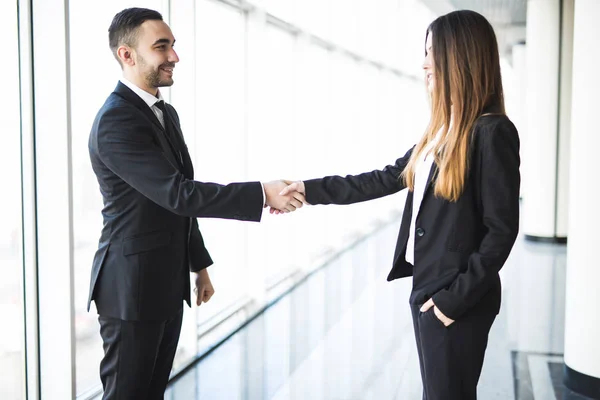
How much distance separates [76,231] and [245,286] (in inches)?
85.7

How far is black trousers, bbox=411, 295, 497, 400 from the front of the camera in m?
1.75

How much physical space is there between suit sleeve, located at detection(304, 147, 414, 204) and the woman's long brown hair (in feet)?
2.29

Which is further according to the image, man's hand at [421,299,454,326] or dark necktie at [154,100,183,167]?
dark necktie at [154,100,183,167]

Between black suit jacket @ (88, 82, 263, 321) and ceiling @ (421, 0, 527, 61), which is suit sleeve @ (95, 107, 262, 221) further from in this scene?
ceiling @ (421, 0, 527, 61)

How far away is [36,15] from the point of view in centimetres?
258

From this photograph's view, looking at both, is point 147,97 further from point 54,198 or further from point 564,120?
point 564,120

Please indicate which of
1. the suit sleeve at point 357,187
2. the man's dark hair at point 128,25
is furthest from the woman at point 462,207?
the man's dark hair at point 128,25

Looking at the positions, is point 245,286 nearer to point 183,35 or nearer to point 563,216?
point 183,35

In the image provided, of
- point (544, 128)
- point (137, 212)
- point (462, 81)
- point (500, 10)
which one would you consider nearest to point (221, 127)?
point (137, 212)

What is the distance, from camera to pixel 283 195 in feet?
8.02

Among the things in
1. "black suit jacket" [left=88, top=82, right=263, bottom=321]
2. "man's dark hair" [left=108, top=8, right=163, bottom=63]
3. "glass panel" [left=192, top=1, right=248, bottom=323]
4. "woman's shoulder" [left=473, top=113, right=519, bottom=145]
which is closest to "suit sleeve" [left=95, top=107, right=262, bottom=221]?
"black suit jacket" [left=88, top=82, right=263, bottom=321]

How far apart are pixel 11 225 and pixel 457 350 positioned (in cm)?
195

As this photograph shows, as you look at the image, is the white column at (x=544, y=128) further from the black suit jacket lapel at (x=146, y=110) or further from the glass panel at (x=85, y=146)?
the black suit jacket lapel at (x=146, y=110)

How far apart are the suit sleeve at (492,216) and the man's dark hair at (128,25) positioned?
1.23 metres
